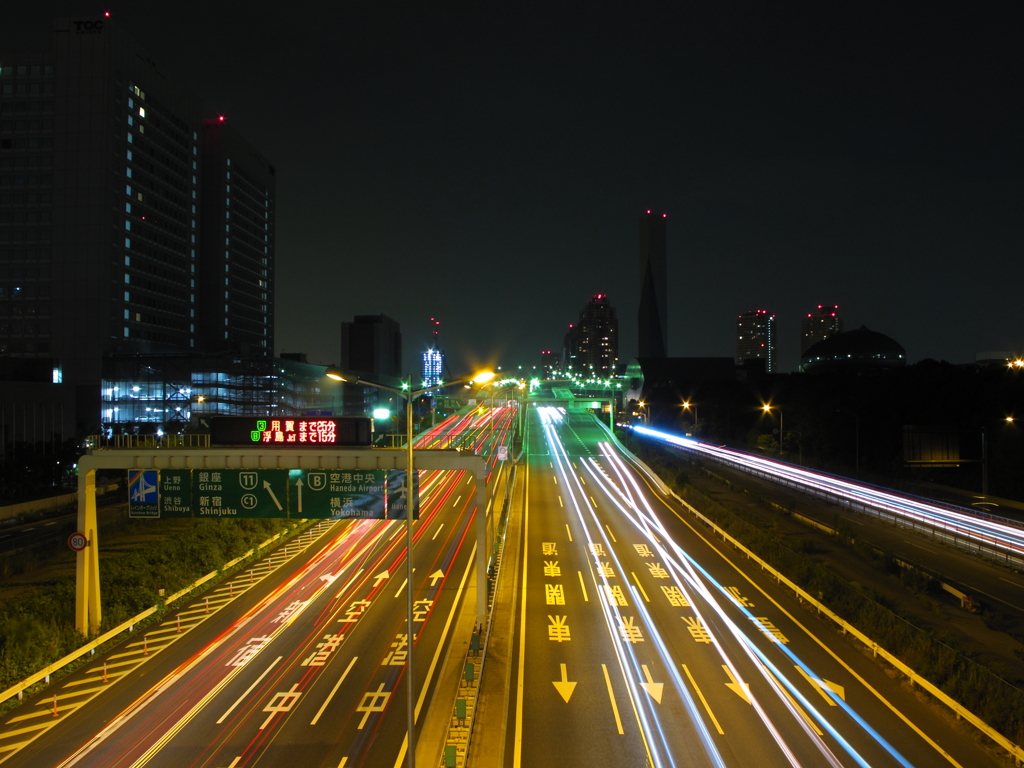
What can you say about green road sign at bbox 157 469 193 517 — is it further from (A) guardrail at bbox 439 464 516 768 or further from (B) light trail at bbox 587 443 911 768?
(B) light trail at bbox 587 443 911 768

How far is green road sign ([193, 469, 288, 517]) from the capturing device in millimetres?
20031

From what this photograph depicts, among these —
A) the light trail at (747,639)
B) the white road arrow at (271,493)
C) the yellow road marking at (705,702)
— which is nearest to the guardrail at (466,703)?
the yellow road marking at (705,702)

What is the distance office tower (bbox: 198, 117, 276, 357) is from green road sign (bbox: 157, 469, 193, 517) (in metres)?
81.4

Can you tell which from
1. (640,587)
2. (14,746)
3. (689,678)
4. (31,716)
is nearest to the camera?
(14,746)

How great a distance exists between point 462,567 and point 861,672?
48.2 feet

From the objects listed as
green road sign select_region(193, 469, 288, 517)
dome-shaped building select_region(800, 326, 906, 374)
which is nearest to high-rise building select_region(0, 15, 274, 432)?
green road sign select_region(193, 469, 288, 517)

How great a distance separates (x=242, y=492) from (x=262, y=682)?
6.41 meters

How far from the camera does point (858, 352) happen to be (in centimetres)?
13212

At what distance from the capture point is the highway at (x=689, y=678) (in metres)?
12.3

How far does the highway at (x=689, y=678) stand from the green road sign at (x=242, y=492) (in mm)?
8121

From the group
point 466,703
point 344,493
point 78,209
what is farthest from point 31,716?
point 78,209

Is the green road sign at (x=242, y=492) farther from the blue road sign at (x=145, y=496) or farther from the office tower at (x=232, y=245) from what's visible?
the office tower at (x=232, y=245)

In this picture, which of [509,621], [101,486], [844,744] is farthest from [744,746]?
[101,486]

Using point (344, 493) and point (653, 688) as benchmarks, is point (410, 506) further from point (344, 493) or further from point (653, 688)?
point (344, 493)
